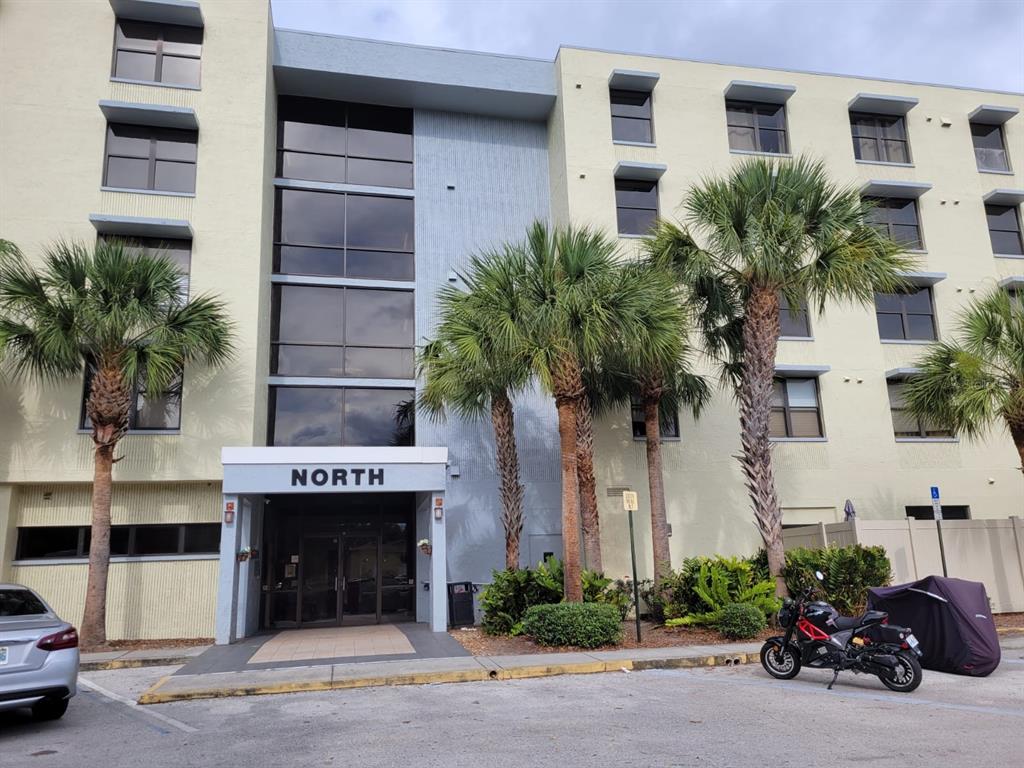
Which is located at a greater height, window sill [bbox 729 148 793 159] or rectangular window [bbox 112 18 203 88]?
rectangular window [bbox 112 18 203 88]

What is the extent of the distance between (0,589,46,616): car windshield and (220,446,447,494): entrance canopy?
20.8ft

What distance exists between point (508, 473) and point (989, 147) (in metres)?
19.2

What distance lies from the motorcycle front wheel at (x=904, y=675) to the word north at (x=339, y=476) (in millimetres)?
10011

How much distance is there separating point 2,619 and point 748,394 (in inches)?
498

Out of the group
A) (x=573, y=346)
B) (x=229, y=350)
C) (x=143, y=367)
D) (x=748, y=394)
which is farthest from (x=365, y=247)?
(x=748, y=394)

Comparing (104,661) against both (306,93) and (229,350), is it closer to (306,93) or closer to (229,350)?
(229,350)

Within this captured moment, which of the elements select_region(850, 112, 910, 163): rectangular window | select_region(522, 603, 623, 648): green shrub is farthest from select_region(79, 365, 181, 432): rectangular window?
select_region(850, 112, 910, 163): rectangular window

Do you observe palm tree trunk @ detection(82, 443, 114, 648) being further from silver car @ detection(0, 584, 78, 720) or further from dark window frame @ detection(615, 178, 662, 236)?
dark window frame @ detection(615, 178, 662, 236)

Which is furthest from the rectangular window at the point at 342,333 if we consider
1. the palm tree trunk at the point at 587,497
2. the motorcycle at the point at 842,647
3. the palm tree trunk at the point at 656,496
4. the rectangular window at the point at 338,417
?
the motorcycle at the point at 842,647

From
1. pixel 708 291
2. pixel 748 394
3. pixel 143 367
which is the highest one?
pixel 708 291

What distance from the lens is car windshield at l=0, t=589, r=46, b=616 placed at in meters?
8.81

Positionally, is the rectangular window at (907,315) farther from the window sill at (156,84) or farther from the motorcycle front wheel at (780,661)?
the window sill at (156,84)

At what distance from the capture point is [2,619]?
8.44m

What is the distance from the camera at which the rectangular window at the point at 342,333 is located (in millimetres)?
19750
